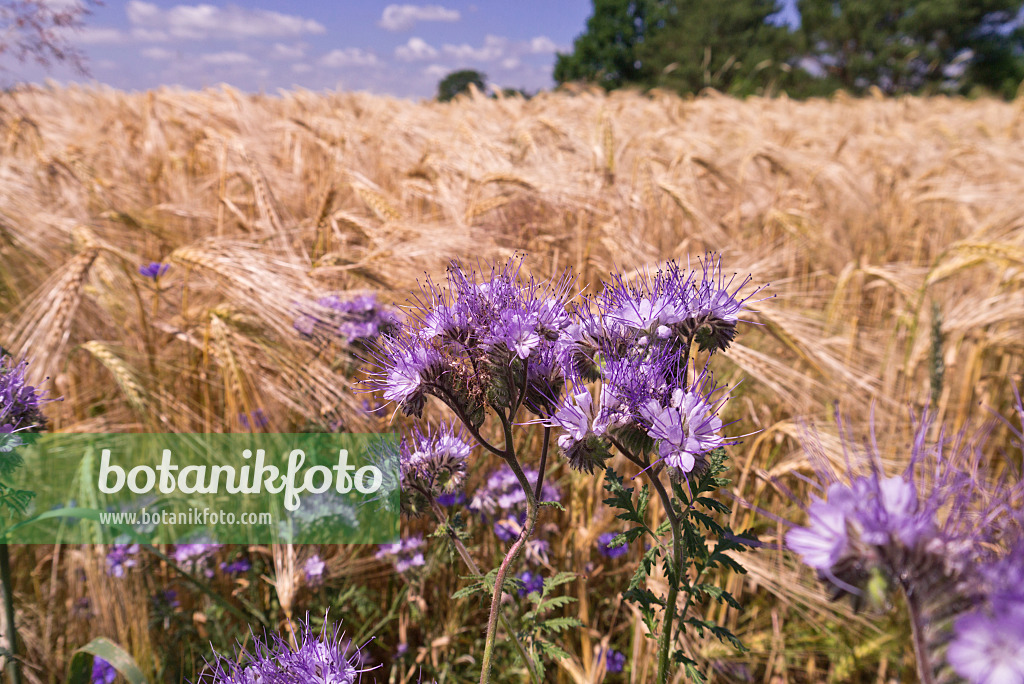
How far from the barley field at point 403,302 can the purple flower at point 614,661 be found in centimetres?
5

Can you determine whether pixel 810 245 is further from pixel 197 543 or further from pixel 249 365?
pixel 197 543

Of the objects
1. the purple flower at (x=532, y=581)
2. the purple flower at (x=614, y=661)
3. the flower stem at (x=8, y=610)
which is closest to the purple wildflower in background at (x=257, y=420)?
the flower stem at (x=8, y=610)

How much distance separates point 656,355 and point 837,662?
1744 mm

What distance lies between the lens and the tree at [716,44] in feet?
125

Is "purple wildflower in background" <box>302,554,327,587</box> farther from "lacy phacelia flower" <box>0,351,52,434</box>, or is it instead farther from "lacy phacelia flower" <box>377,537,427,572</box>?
"lacy phacelia flower" <box>0,351,52,434</box>

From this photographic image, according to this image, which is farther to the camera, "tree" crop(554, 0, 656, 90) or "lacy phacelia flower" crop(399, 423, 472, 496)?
"tree" crop(554, 0, 656, 90)

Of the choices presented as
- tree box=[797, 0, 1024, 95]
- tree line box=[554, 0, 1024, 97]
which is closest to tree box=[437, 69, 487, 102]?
tree line box=[554, 0, 1024, 97]

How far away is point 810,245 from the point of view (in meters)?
3.85

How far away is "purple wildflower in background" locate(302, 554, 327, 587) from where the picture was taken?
206 centimetres

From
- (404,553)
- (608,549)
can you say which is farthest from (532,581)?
(404,553)

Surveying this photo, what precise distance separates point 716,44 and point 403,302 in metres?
45.2

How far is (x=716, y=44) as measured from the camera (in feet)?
133

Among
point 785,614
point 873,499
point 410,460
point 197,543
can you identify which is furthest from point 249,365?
point 785,614

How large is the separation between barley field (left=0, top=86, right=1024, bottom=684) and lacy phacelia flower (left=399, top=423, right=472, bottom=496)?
48 centimetres
